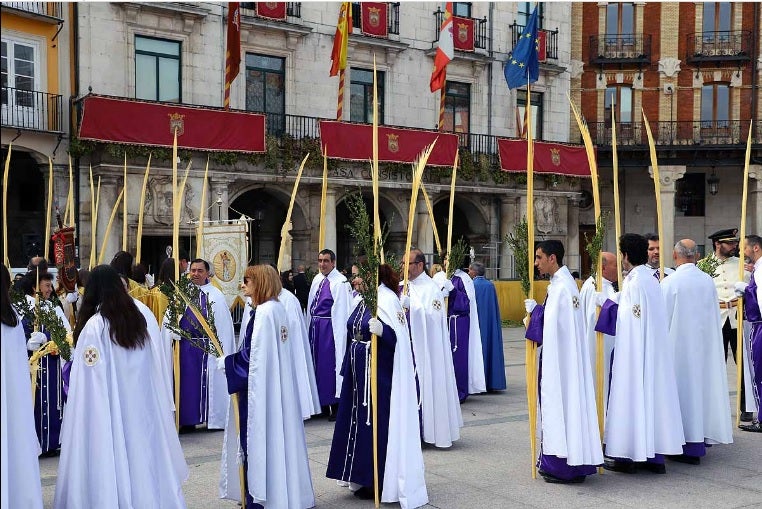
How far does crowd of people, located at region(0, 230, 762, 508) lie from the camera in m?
5.01

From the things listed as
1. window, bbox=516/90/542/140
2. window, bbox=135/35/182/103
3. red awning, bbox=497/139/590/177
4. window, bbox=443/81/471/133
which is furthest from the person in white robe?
window, bbox=516/90/542/140

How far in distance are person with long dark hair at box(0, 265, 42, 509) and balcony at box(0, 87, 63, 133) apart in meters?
15.3

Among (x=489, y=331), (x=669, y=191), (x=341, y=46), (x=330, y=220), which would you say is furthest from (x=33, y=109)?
(x=669, y=191)

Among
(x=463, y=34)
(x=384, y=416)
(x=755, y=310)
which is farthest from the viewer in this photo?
(x=463, y=34)

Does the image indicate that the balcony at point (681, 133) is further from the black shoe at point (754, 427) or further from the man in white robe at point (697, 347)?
the man in white robe at point (697, 347)

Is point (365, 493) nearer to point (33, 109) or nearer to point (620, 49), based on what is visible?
point (33, 109)

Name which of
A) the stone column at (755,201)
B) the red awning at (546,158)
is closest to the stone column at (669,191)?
the stone column at (755,201)

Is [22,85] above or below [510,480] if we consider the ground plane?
above

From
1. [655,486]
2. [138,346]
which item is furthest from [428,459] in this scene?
[138,346]

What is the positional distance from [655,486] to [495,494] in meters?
1.30

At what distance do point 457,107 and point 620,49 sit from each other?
26.8 feet

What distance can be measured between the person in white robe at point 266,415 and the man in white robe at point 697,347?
148 inches

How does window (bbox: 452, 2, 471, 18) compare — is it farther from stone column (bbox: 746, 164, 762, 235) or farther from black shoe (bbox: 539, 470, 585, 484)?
black shoe (bbox: 539, 470, 585, 484)

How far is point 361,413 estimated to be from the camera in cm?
603
